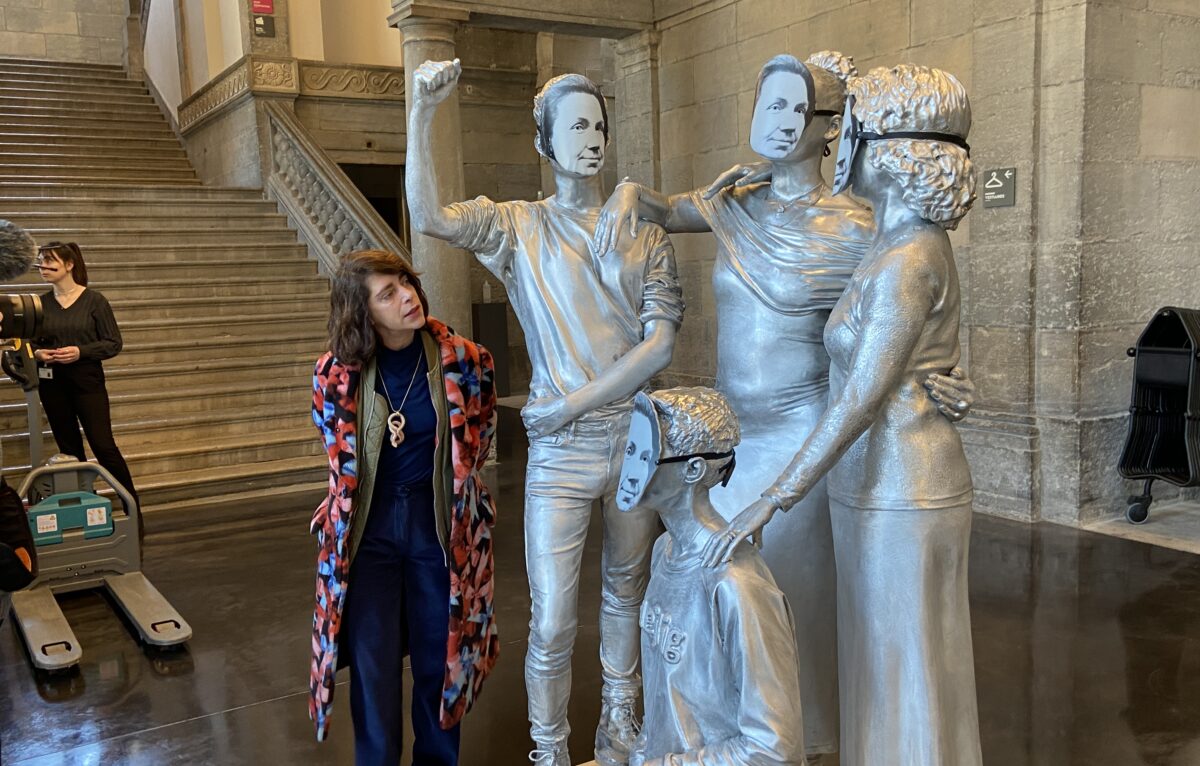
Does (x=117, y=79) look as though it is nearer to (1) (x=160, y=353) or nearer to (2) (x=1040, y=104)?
(1) (x=160, y=353)

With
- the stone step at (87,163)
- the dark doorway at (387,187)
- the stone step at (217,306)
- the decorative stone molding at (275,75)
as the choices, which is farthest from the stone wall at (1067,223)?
the stone step at (87,163)

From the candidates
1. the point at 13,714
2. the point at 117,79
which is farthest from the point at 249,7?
the point at 13,714

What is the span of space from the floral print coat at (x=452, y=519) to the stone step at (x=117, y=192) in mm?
9545

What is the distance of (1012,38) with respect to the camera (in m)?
5.79

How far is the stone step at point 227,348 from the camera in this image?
866cm

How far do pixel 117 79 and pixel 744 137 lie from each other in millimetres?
12377

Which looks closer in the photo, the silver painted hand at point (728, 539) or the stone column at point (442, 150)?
the silver painted hand at point (728, 539)

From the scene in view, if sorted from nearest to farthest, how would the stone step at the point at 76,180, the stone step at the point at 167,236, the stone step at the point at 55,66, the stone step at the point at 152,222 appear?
the stone step at the point at 167,236, the stone step at the point at 152,222, the stone step at the point at 76,180, the stone step at the point at 55,66

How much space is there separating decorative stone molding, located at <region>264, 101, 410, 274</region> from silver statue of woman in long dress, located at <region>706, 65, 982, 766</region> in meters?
7.73

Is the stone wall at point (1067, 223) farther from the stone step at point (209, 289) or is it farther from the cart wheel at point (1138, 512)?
the stone step at point (209, 289)

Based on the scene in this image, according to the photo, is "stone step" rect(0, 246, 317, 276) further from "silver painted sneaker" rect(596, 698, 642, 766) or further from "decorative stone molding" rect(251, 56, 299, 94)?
"silver painted sneaker" rect(596, 698, 642, 766)

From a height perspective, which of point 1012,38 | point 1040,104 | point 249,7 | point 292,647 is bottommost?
point 292,647

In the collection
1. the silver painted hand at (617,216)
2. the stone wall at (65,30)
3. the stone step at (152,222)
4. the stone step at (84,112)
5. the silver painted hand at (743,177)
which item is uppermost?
the stone wall at (65,30)

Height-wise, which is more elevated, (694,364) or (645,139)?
(645,139)
